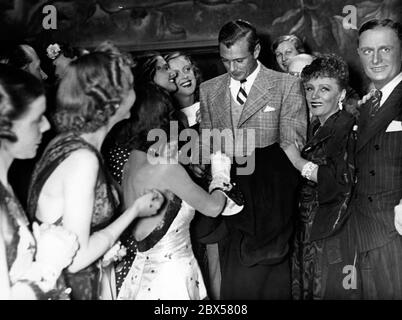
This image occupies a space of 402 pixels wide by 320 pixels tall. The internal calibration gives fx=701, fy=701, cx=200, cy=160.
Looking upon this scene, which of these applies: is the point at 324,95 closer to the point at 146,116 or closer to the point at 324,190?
the point at 324,190

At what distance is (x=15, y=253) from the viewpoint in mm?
2271

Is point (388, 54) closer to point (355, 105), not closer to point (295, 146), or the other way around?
point (355, 105)

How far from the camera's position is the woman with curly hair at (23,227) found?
88.4 inches

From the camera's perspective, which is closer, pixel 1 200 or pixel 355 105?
pixel 1 200

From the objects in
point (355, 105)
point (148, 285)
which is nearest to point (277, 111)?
point (355, 105)

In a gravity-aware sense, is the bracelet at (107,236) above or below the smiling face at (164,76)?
below

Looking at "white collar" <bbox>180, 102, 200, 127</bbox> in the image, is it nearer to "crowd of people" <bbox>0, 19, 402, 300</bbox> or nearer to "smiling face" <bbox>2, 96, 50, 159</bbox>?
"crowd of people" <bbox>0, 19, 402, 300</bbox>

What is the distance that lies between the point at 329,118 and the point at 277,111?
0.20 m

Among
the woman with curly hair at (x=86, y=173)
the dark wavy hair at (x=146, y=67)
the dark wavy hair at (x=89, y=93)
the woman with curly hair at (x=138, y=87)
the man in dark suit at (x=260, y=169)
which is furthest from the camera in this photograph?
the man in dark suit at (x=260, y=169)

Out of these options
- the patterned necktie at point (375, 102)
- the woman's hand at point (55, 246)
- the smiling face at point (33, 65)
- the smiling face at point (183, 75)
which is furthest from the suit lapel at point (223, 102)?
the woman's hand at point (55, 246)

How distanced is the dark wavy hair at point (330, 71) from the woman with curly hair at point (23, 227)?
40.0 inches

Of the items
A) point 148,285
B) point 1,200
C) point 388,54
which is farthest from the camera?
point 388,54

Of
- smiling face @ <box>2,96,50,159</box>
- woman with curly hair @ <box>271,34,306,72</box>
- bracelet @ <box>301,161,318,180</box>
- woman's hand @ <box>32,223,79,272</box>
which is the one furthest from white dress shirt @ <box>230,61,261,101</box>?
woman's hand @ <box>32,223,79,272</box>

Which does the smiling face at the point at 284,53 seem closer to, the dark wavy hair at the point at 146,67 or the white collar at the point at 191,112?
the white collar at the point at 191,112
